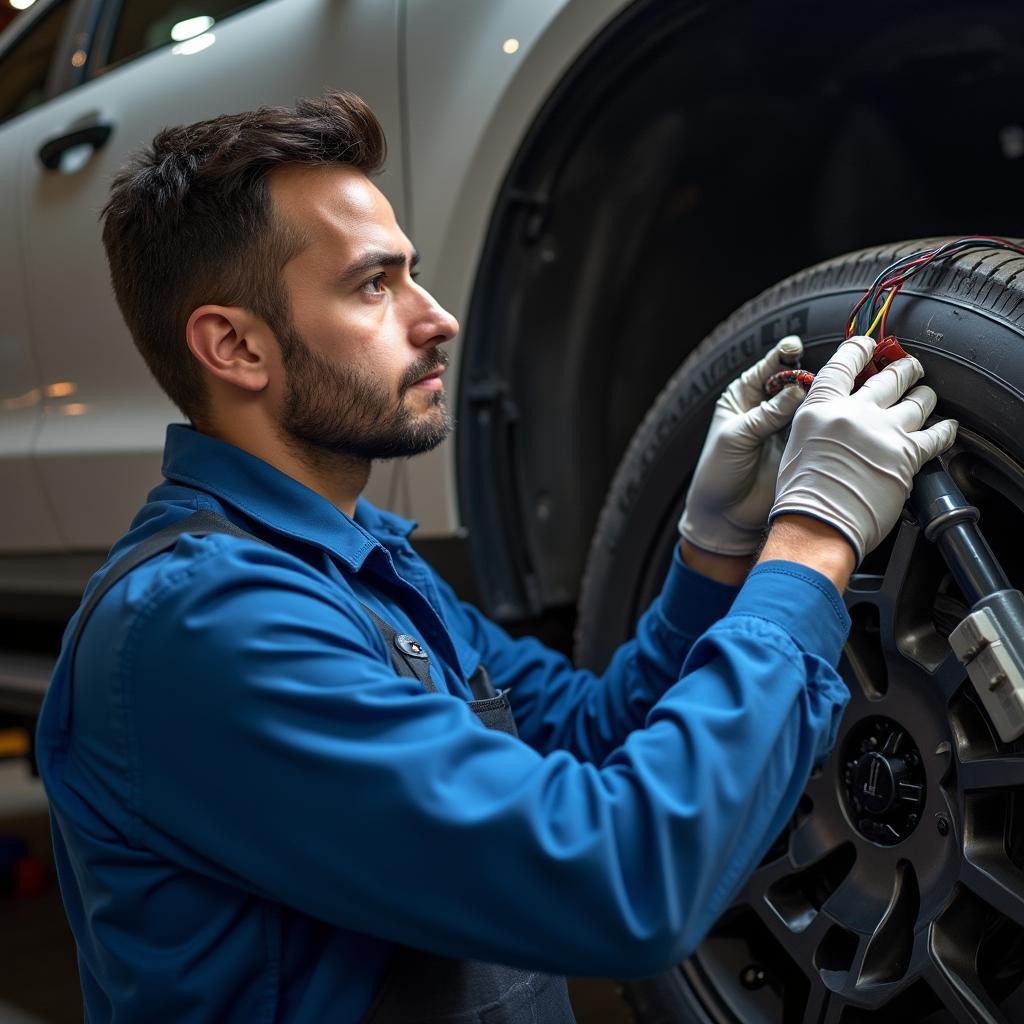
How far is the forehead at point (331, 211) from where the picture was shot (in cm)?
116

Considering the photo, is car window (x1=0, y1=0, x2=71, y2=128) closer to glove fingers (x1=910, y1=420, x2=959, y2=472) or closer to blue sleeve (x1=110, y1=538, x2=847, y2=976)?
blue sleeve (x1=110, y1=538, x2=847, y2=976)

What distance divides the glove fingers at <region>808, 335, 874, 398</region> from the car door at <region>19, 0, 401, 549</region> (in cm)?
90

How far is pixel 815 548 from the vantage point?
0.99 metres

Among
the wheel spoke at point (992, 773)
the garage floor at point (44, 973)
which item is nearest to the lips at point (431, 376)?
the wheel spoke at point (992, 773)

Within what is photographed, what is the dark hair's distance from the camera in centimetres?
115

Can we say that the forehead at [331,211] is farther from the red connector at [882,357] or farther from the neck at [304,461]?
the red connector at [882,357]

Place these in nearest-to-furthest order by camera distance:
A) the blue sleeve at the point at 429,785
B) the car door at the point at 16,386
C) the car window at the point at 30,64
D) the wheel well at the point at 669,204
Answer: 1. the blue sleeve at the point at 429,785
2. the wheel well at the point at 669,204
3. the car door at the point at 16,386
4. the car window at the point at 30,64

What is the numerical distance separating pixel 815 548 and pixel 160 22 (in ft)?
5.44

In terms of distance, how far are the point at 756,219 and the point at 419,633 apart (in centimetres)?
79

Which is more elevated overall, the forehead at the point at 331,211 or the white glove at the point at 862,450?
the forehead at the point at 331,211

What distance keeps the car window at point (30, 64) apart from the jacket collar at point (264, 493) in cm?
156

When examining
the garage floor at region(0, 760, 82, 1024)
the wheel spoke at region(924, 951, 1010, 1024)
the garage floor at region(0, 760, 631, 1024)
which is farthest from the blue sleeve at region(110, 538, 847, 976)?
the garage floor at region(0, 760, 82, 1024)

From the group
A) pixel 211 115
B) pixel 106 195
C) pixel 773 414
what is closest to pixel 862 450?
pixel 773 414

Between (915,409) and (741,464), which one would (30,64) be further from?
(915,409)
